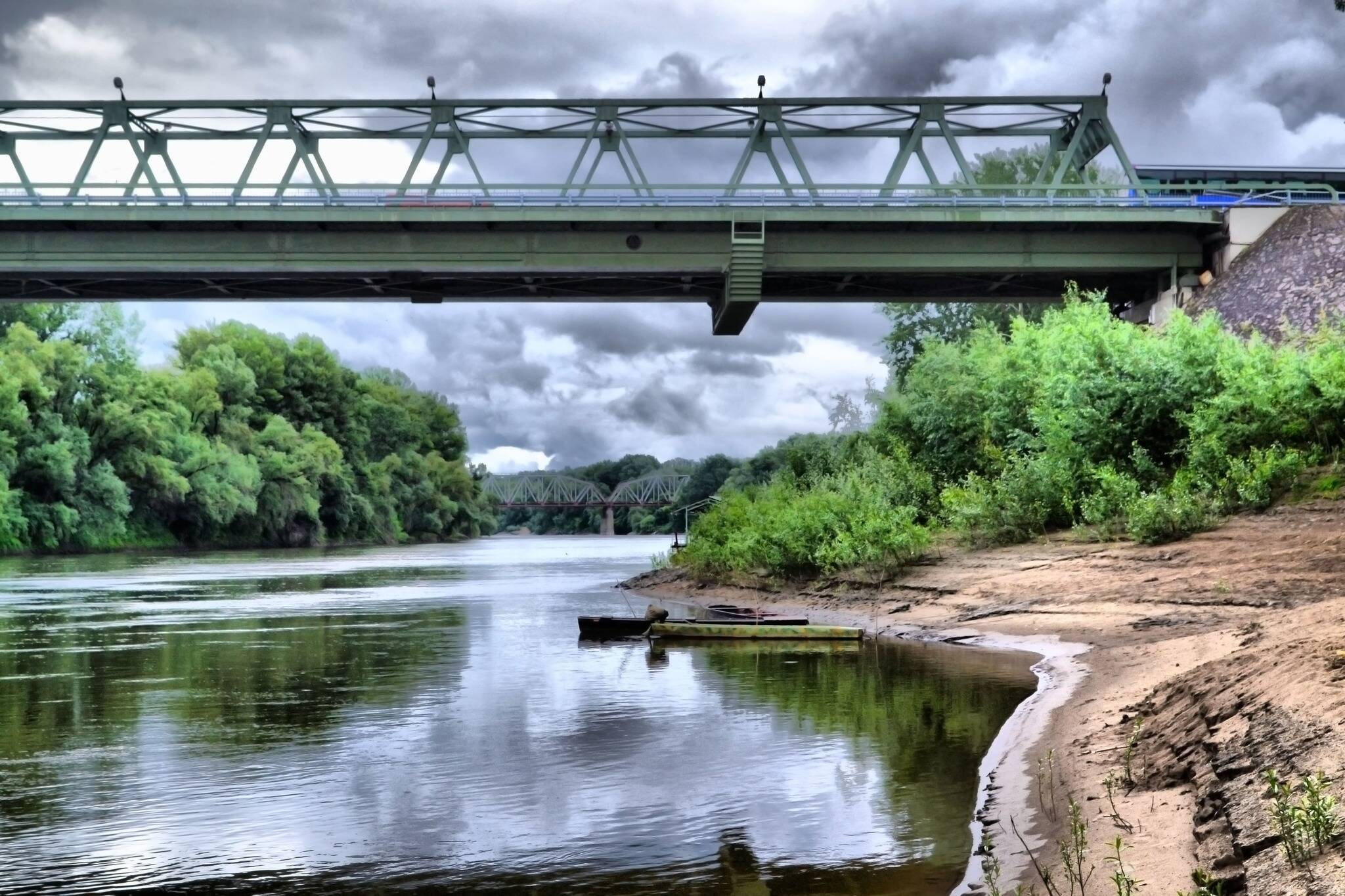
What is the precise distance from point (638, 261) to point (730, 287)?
3058 millimetres

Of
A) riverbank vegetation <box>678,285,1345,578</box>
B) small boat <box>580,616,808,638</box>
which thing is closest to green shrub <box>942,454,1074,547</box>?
riverbank vegetation <box>678,285,1345,578</box>

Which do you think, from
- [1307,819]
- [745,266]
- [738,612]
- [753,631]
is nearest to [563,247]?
[745,266]

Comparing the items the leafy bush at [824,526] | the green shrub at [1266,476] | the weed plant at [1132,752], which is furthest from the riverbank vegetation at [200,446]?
the weed plant at [1132,752]

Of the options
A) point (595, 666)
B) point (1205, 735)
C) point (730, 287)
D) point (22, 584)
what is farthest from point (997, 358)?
point (22, 584)

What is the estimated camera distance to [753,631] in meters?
25.2

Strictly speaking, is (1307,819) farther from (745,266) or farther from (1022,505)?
(745,266)

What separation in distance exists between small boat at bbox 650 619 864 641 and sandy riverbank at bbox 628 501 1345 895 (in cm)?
179

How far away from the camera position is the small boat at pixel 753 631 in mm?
24203

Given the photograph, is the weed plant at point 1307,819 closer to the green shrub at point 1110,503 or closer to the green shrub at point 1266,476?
the green shrub at point 1266,476

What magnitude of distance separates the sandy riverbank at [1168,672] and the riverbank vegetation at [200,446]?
193 feet

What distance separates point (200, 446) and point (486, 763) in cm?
8134

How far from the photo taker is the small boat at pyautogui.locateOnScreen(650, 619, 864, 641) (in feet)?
79.4

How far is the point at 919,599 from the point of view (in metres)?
28.4

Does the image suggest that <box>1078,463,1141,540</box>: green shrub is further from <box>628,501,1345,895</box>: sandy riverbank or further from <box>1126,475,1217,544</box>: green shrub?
<box>1126,475,1217,544</box>: green shrub
